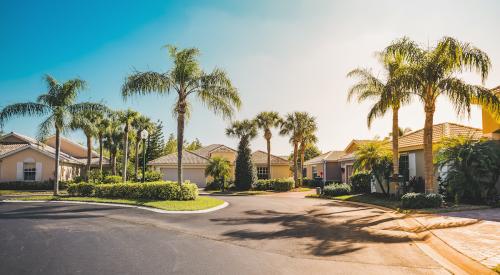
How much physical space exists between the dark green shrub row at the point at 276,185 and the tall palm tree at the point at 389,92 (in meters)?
16.3

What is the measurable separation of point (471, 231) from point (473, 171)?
7.17m

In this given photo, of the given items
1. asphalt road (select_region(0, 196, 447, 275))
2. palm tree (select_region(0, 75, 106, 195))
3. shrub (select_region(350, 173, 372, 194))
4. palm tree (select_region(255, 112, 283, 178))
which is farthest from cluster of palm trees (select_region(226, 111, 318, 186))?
asphalt road (select_region(0, 196, 447, 275))

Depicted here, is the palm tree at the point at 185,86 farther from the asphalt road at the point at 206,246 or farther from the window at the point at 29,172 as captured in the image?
the window at the point at 29,172

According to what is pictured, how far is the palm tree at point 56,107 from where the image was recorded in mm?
21203

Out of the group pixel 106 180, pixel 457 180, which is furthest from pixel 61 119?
pixel 457 180

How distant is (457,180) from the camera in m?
14.9

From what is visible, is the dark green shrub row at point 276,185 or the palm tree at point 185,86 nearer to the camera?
the palm tree at point 185,86

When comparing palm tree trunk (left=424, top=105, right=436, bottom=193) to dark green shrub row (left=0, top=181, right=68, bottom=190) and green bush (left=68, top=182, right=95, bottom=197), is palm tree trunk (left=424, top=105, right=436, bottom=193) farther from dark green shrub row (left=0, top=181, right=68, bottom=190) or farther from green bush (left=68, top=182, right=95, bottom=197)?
dark green shrub row (left=0, top=181, right=68, bottom=190)

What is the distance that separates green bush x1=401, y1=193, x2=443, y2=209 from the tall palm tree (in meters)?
3.19

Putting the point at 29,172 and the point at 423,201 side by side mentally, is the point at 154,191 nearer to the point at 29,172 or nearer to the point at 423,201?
the point at 423,201

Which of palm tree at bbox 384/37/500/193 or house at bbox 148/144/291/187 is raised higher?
palm tree at bbox 384/37/500/193

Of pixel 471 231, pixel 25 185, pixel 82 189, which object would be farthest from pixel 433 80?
pixel 25 185

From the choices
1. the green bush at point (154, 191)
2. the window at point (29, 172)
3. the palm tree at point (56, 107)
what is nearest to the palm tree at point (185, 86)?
the green bush at point (154, 191)

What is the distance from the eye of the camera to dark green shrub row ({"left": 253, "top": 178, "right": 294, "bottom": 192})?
111ft
